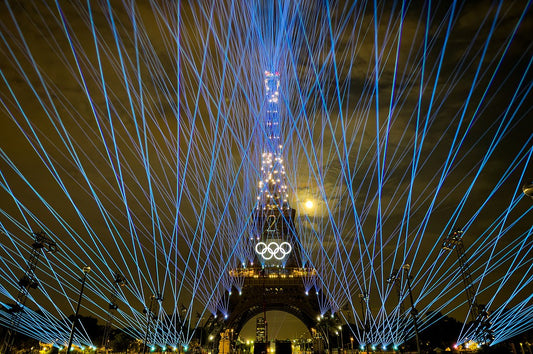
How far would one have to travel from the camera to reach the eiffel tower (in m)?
59.3

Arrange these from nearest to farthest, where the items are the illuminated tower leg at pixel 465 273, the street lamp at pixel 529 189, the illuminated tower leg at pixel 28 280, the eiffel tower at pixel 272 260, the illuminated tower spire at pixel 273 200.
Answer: the street lamp at pixel 529 189 < the illuminated tower leg at pixel 28 280 < the illuminated tower leg at pixel 465 273 < the eiffel tower at pixel 272 260 < the illuminated tower spire at pixel 273 200

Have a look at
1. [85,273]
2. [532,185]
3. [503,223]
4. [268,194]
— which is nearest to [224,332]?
[268,194]

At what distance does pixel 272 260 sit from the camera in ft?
249

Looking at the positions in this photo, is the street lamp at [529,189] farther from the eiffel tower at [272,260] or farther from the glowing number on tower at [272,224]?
the glowing number on tower at [272,224]

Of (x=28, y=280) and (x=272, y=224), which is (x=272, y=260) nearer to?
(x=272, y=224)

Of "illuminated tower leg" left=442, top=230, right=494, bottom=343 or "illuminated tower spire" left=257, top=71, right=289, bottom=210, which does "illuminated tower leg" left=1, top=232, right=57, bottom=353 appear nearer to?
"illuminated tower leg" left=442, top=230, right=494, bottom=343

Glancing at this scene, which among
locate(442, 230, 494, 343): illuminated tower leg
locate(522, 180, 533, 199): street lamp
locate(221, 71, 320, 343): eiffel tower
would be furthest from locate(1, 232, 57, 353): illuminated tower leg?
locate(221, 71, 320, 343): eiffel tower

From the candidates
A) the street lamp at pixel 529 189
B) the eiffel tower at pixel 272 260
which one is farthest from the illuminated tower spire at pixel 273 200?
the street lamp at pixel 529 189

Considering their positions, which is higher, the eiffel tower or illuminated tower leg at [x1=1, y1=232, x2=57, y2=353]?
the eiffel tower

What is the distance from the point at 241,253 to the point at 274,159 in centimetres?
3304

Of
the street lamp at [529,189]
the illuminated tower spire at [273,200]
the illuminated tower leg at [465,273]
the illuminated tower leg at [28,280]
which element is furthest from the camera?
the illuminated tower spire at [273,200]

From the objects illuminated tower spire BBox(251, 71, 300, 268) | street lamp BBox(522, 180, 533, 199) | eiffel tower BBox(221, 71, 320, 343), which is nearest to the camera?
street lamp BBox(522, 180, 533, 199)

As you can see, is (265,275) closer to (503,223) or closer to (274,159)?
(274,159)

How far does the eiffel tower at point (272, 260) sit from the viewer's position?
5928 centimetres
